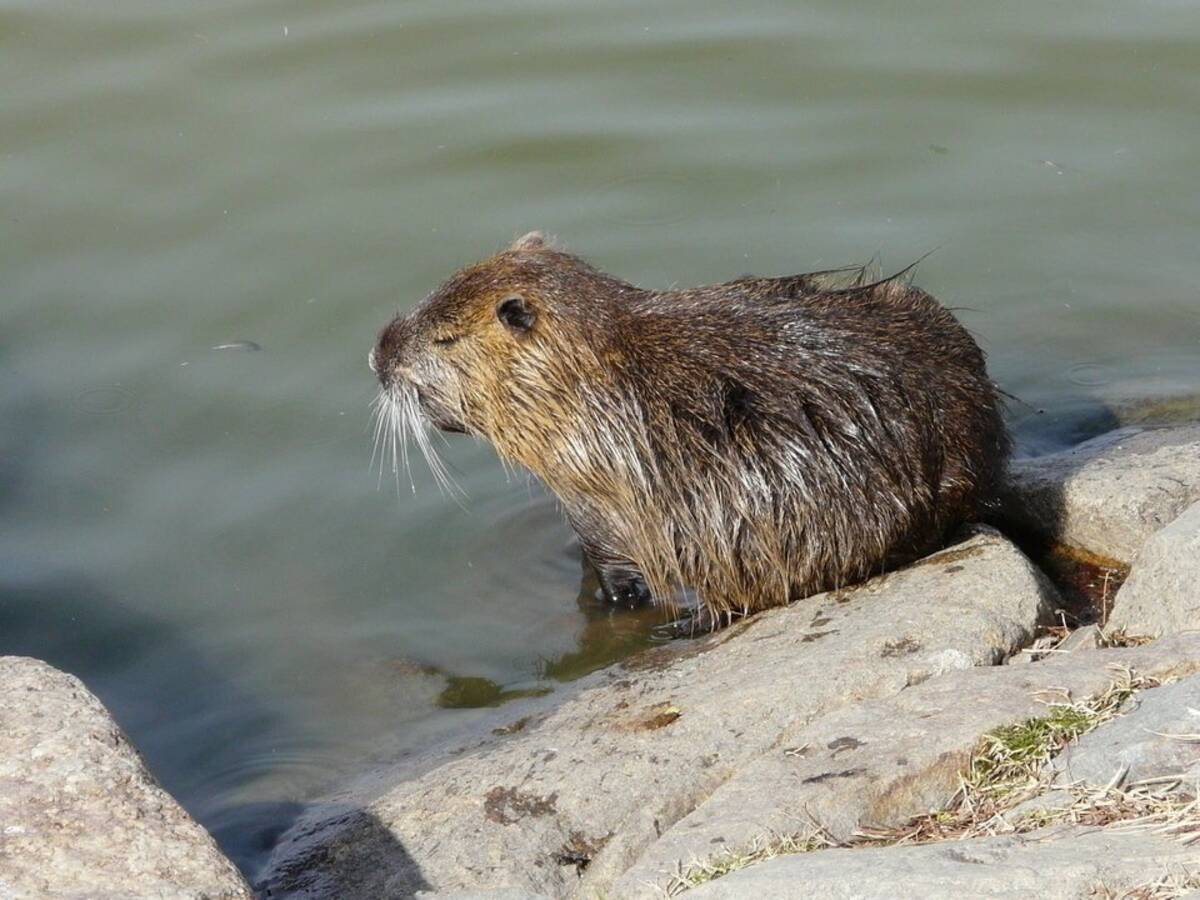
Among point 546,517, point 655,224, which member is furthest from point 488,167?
point 546,517

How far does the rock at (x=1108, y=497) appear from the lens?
4.75m

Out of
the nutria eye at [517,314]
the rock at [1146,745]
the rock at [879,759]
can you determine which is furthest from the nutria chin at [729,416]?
the rock at [1146,745]

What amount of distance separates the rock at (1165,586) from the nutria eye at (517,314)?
5.90 ft

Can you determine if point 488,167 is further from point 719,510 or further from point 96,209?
point 719,510

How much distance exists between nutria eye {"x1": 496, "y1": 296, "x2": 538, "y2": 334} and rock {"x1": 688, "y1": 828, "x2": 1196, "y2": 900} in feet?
7.30

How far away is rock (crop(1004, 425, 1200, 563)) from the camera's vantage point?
4.75m

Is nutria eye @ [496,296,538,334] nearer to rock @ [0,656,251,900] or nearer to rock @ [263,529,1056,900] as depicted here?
rock @ [263,529,1056,900]

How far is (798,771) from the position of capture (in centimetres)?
348

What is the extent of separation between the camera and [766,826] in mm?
3254

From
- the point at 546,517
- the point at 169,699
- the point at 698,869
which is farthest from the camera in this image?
the point at 546,517

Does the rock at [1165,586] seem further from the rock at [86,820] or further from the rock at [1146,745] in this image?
the rock at [86,820]

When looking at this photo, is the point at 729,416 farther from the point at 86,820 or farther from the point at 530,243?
the point at 86,820

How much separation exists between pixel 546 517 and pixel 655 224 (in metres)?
1.83

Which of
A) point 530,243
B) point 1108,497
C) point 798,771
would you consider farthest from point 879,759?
point 530,243
